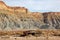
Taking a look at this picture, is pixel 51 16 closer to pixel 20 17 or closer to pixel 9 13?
pixel 20 17

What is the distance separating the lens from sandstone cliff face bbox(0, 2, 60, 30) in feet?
284

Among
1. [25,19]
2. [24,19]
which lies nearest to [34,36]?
Result: [24,19]

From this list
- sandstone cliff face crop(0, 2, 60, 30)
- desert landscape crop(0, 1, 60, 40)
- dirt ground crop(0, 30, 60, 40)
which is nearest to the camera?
dirt ground crop(0, 30, 60, 40)

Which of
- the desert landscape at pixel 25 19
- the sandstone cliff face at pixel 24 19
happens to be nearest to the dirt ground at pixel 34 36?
the desert landscape at pixel 25 19

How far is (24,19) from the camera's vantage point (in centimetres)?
9825

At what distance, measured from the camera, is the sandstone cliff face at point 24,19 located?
86.6 meters

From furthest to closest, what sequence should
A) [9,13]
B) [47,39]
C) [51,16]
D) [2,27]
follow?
[51,16] < [9,13] < [2,27] < [47,39]

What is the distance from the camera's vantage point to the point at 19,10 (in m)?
104

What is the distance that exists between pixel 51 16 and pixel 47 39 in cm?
7558

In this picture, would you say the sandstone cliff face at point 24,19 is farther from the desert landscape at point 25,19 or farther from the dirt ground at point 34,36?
the dirt ground at point 34,36

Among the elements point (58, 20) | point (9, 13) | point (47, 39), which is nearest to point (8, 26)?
Answer: point (9, 13)

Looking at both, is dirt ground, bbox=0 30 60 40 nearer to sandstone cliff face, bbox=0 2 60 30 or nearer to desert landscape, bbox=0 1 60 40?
desert landscape, bbox=0 1 60 40

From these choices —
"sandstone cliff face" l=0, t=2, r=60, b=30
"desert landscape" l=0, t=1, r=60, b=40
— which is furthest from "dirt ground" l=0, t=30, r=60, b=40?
"sandstone cliff face" l=0, t=2, r=60, b=30

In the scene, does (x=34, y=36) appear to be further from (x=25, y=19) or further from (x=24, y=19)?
(x=25, y=19)
